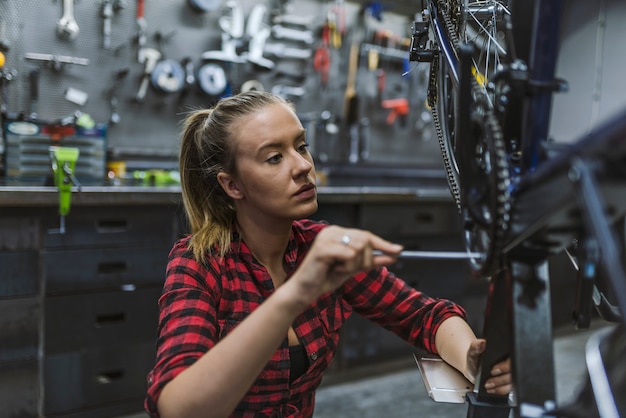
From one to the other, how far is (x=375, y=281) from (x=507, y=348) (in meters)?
0.46

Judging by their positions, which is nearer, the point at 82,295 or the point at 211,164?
the point at 211,164

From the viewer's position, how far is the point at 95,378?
82.7 inches

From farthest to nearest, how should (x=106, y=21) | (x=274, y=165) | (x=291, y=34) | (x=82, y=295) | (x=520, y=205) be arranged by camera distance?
(x=291, y=34)
(x=106, y=21)
(x=82, y=295)
(x=274, y=165)
(x=520, y=205)

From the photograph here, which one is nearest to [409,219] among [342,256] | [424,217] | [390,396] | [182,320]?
[424,217]

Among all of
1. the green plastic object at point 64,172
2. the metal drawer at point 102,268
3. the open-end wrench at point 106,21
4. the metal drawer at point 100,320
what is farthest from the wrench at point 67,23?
the metal drawer at point 100,320

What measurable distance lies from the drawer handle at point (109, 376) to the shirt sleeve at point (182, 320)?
130 centimetres

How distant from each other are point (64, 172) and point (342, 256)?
5.43 ft

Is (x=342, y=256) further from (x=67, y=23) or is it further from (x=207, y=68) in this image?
(x=207, y=68)

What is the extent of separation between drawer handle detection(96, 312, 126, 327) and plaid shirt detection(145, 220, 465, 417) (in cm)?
115

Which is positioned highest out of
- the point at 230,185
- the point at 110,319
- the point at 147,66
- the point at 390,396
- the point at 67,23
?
the point at 67,23

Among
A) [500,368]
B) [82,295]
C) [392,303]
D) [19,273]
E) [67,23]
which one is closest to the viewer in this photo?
[500,368]

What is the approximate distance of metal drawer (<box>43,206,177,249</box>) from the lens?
201 centimetres

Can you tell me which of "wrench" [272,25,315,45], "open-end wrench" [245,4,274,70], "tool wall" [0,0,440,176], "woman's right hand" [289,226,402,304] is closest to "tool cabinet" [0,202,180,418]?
"tool wall" [0,0,440,176]

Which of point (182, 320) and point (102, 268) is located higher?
point (182, 320)
